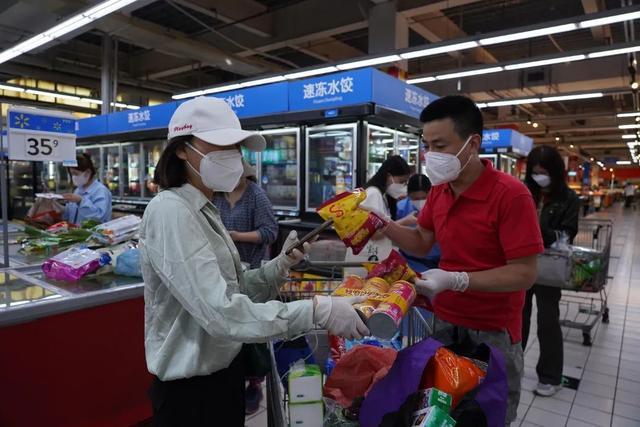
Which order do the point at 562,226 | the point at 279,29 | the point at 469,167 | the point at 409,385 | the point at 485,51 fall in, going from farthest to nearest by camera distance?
the point at 485,51, the point at 279,29, the point at 562,226, the point at 469,167, the point at 409,385

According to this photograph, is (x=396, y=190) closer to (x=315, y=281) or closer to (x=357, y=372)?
(x=315, y=281)

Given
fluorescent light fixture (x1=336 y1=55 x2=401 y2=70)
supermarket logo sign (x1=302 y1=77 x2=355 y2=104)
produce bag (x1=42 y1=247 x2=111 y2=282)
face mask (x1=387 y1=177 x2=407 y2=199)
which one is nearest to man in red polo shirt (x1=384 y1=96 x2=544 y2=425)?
produce bag (x1=42 y1=247 x2=111 y2=282)

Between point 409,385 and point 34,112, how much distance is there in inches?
121

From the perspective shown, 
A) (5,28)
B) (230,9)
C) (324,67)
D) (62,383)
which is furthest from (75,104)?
(62,383)

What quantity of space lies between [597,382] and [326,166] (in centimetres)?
445

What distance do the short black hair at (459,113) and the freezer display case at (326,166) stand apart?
464cm

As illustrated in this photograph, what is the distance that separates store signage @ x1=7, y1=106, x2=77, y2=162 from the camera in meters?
2.81

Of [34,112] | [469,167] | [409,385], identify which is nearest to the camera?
[409,385]

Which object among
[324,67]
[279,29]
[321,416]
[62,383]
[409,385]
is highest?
[279,29]

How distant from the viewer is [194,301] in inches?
44.7

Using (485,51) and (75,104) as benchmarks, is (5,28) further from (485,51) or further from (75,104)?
(485,51)

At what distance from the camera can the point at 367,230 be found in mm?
1647

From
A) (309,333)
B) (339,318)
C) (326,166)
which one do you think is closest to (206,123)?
(339,318)

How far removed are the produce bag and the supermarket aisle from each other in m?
2.96
